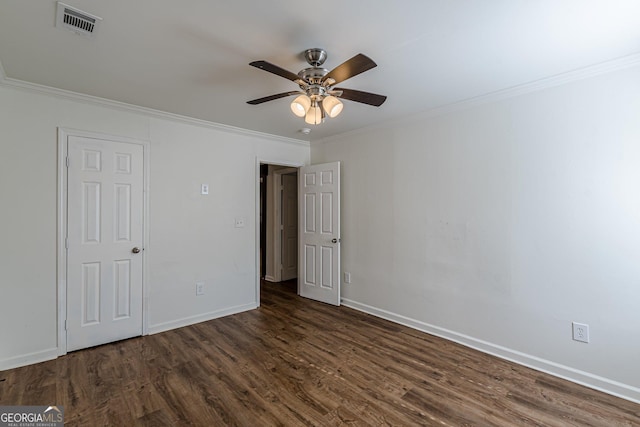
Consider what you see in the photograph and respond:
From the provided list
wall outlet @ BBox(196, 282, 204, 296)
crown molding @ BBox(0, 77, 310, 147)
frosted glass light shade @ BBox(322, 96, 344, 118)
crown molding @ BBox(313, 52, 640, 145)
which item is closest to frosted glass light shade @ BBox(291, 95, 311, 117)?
frosted glass light shade @ BBox(322, 96, 344, 118)

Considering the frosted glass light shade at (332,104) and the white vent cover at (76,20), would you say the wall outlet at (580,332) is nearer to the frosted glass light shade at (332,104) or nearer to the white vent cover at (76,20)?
the frosted glass light shade at (332,104)

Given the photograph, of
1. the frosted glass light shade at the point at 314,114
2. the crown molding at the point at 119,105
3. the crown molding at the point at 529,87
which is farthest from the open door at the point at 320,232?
the frosted glass light shade at the point at 314,114

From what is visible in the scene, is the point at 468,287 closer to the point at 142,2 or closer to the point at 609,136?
the point at 609,136

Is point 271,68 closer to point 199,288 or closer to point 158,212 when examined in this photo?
point 158,212

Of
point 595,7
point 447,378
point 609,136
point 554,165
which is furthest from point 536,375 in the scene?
point 595,7

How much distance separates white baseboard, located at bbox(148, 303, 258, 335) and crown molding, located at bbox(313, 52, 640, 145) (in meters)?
2.95

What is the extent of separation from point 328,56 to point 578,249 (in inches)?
95.7

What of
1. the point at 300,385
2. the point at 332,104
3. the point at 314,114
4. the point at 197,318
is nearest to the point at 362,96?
the point at 332,104

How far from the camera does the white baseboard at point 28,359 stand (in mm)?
2521

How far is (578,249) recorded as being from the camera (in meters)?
2.40

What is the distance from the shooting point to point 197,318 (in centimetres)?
361

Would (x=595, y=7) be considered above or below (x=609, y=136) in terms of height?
above

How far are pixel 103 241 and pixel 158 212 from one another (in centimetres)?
57

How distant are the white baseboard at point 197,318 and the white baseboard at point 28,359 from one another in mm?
789
